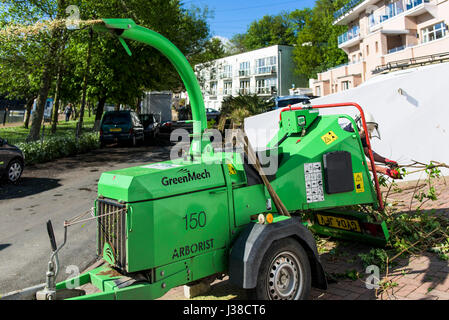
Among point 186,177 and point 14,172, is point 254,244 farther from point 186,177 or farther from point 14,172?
point 14,172

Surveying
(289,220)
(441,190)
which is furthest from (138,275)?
(441,190)

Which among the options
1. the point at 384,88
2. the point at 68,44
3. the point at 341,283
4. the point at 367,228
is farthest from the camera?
the point at 68,44

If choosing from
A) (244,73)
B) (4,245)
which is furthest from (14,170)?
(244,73)

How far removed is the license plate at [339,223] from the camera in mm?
5562

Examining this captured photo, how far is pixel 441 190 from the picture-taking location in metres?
8.60

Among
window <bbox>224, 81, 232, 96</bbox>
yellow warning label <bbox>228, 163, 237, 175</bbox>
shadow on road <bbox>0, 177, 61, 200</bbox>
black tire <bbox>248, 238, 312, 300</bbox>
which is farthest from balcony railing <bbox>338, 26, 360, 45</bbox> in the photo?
black tire <bbox>248, 238, 312, 300</bbox>

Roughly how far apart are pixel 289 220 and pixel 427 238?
3.12 meters

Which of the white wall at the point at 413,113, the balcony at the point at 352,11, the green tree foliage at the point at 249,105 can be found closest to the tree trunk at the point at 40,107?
the green tree foliage at the point at 249,105

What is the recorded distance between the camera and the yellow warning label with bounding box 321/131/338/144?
4703 millimetres

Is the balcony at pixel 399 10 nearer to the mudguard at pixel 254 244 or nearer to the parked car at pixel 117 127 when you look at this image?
the parked car at pixel 117 127

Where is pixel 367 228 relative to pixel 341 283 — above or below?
above

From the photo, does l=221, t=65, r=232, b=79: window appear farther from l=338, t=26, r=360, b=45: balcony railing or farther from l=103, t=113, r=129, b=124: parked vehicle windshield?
l=103, t=113, r=129, b=124: parked vehicle windshield

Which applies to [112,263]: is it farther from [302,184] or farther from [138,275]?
[302,184]

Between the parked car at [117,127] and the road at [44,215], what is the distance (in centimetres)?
390
